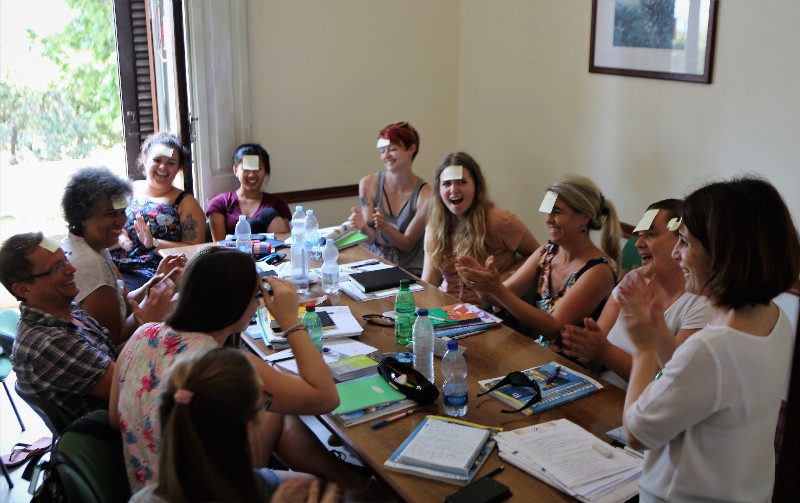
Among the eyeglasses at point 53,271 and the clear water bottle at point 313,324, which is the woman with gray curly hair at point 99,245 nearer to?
the eyeglasses at point 53,271

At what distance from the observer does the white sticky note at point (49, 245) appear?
91.8 inches

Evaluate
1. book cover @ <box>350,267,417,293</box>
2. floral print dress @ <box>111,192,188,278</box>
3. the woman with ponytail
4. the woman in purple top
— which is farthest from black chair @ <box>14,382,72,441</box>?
the woman in purple top

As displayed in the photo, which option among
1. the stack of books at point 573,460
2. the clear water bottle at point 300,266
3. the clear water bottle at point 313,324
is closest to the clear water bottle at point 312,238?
the clear water bottle at point 300,266

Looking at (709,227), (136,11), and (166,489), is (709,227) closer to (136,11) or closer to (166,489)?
(166,489)

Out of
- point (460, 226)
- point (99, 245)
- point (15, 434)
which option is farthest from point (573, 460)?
point (15, 434)

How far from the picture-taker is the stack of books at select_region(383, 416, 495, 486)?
70.7 inches

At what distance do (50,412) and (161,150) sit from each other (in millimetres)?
2254

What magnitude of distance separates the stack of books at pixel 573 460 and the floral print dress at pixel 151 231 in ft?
8.75

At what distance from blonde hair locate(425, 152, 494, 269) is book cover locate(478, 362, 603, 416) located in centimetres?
116

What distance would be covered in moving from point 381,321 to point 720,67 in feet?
6.94

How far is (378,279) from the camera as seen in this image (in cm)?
324

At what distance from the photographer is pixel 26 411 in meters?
3.72

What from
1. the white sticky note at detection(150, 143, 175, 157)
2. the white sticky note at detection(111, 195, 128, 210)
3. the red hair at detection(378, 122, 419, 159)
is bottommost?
the white sticky note at detection(111, 195, 128, 210)

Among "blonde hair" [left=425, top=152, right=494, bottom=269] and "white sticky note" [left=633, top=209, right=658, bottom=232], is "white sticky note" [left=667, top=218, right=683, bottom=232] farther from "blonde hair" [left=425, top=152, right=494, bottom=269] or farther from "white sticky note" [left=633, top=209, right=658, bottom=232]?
"blonde hair" [left=425, top=152, right=494, bottom=269]
